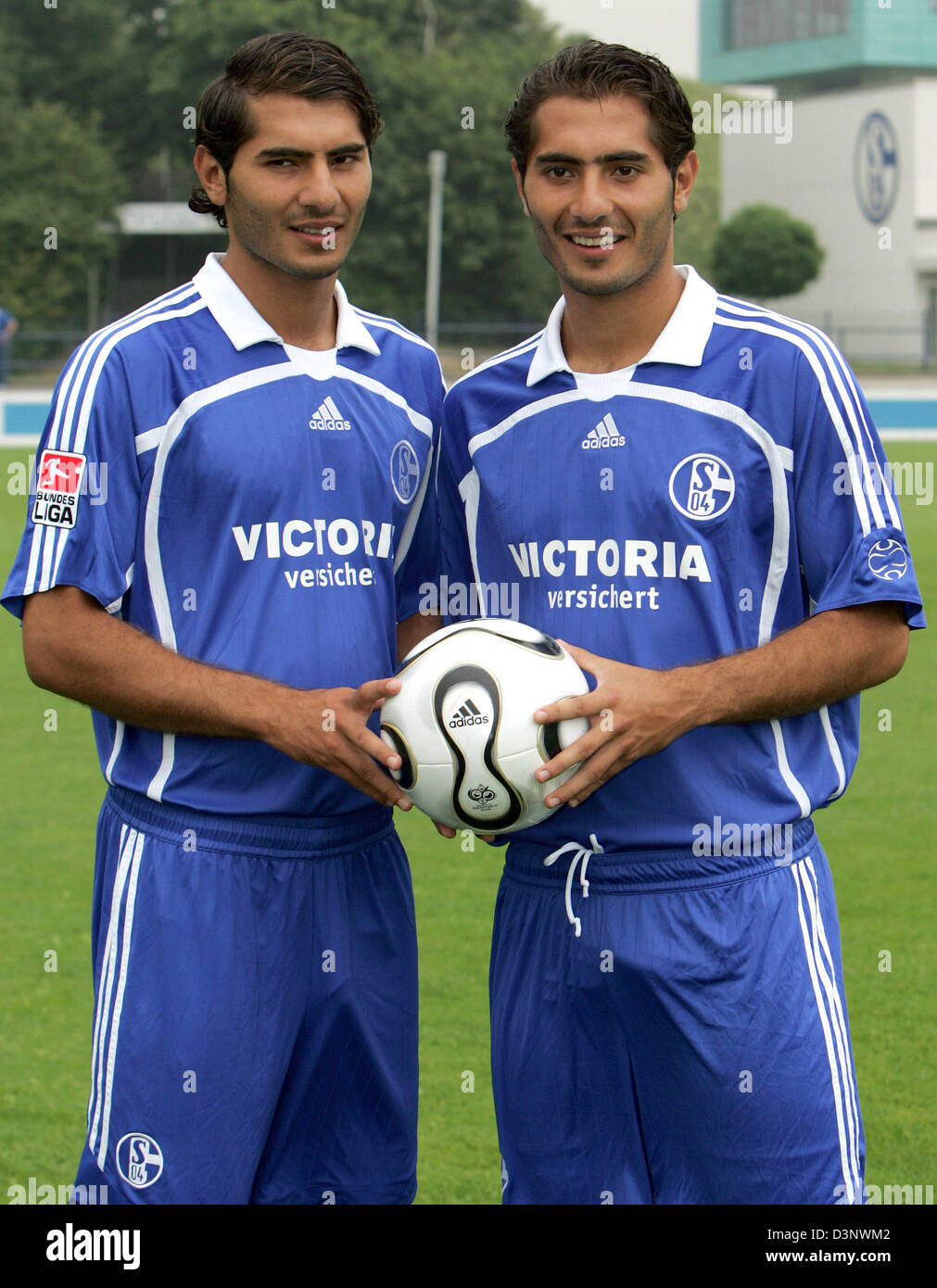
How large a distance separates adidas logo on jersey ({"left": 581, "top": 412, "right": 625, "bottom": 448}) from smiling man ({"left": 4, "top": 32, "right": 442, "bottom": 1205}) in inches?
15.3

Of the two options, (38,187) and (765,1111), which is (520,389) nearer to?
(765,1111)

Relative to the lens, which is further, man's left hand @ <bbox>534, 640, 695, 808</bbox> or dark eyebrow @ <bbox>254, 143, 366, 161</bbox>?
dark eyebrow @ <bbox>254, 143, 366, 161</bbox>

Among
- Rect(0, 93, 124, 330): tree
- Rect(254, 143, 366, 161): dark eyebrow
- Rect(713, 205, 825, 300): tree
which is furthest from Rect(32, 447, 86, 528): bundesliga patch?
Rect(713, 205, 825, 300): tree

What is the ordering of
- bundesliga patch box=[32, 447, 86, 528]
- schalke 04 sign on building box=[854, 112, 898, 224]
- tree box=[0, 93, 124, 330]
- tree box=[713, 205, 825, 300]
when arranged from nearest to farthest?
bundesliga patch box=[32, 447, 86, 528], tree box=[0, 93, 124, 330], tree box=[713, 205, 825, 300], schalke 04 sign on building box=[854, 112, 898, 224]

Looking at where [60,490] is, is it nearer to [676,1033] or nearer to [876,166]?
[676,1033]

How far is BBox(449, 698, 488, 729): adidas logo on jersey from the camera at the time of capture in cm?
257

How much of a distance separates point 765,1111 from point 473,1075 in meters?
1.95

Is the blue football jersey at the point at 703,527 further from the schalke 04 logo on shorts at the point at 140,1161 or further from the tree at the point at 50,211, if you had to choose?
the tree at the point at 50,211

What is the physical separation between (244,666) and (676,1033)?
920 millimetres

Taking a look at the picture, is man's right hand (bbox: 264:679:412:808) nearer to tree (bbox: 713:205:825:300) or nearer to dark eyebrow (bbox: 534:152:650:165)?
dark eyebrow (bbox: 534:152:650:165)

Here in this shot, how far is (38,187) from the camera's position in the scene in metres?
41.1

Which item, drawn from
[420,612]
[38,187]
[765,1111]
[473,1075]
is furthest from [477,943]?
[38,187]

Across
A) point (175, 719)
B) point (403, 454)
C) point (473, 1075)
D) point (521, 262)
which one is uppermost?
point (521, 262)

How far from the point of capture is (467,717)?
8.43 feet
